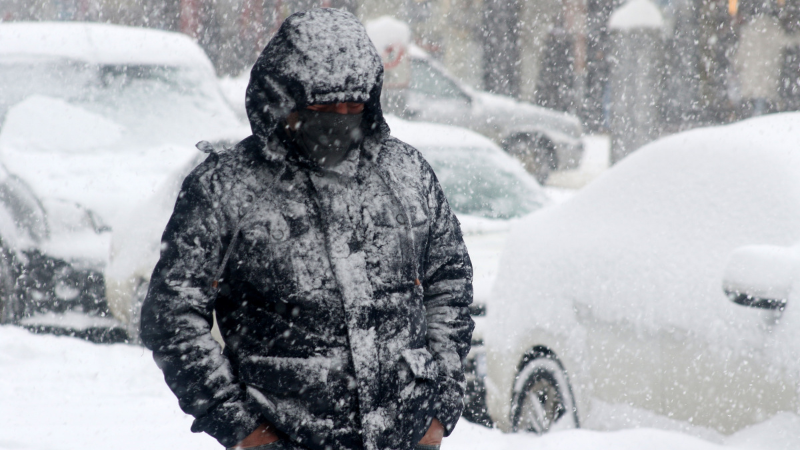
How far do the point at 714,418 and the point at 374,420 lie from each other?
6.41ft

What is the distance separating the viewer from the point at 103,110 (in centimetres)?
816

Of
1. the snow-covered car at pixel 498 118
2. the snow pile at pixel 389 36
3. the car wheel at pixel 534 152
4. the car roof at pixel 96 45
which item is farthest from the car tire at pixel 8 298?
the car wheel at pixel 534 152

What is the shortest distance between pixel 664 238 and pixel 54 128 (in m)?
5.35

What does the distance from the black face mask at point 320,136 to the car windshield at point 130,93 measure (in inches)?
239

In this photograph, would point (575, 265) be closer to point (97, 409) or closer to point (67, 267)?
point (97, 409)

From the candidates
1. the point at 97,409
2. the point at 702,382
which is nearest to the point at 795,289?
the point at 702,382

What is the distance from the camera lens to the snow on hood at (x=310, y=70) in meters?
2.14

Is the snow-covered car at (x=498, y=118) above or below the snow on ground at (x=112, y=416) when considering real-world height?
below

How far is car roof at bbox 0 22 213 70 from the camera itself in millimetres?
8313

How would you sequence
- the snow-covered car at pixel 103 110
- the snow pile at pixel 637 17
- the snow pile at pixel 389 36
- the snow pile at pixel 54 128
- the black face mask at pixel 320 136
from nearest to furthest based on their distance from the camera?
the black face mask at pixel 320 136 → the snow-covered car at pixel 103 110 → the snow pile at pixel 54 128 → the snow pile at pixel 637 17 → the snow pile at pixel 389 36

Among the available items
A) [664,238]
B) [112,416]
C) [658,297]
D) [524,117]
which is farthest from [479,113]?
[658,297]

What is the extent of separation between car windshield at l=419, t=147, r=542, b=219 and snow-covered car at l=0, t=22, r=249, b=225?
144 cm

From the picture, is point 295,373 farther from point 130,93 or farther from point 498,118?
point 498,118

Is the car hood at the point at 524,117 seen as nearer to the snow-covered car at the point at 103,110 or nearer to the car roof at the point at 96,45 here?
the car roof at the point at 96,45
